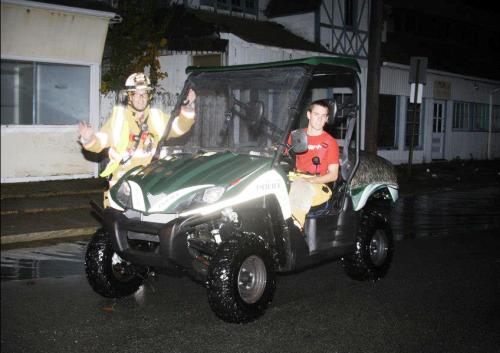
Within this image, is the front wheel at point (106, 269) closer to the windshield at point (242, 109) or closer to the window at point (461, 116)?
the windshield at point (242, 109)

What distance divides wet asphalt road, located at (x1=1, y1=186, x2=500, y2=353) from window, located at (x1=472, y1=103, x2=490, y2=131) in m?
21.9

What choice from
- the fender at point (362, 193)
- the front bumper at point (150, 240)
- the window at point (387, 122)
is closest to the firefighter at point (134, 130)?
the front bumper at point (150, 240)

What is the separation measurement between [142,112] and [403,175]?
44.5 ft

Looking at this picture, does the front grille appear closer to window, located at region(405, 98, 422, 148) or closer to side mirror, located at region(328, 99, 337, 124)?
side mirror, located at region(328, 99, 337, 124)

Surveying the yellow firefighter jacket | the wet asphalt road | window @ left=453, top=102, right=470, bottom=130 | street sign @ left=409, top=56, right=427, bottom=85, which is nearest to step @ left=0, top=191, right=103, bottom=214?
the wet asphalt road

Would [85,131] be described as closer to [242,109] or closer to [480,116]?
[242,109]

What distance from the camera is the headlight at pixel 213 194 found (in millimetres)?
4809

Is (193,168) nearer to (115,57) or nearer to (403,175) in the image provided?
(115,57)

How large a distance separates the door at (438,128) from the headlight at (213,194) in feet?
71.5

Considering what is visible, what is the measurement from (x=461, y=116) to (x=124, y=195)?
81.3 feet

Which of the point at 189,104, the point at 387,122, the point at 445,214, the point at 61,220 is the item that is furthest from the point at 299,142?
the point at 387,122

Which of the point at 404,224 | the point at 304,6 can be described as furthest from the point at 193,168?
the point at 304,6

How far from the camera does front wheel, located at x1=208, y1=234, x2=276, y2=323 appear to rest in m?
4.84

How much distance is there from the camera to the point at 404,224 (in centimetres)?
1088
